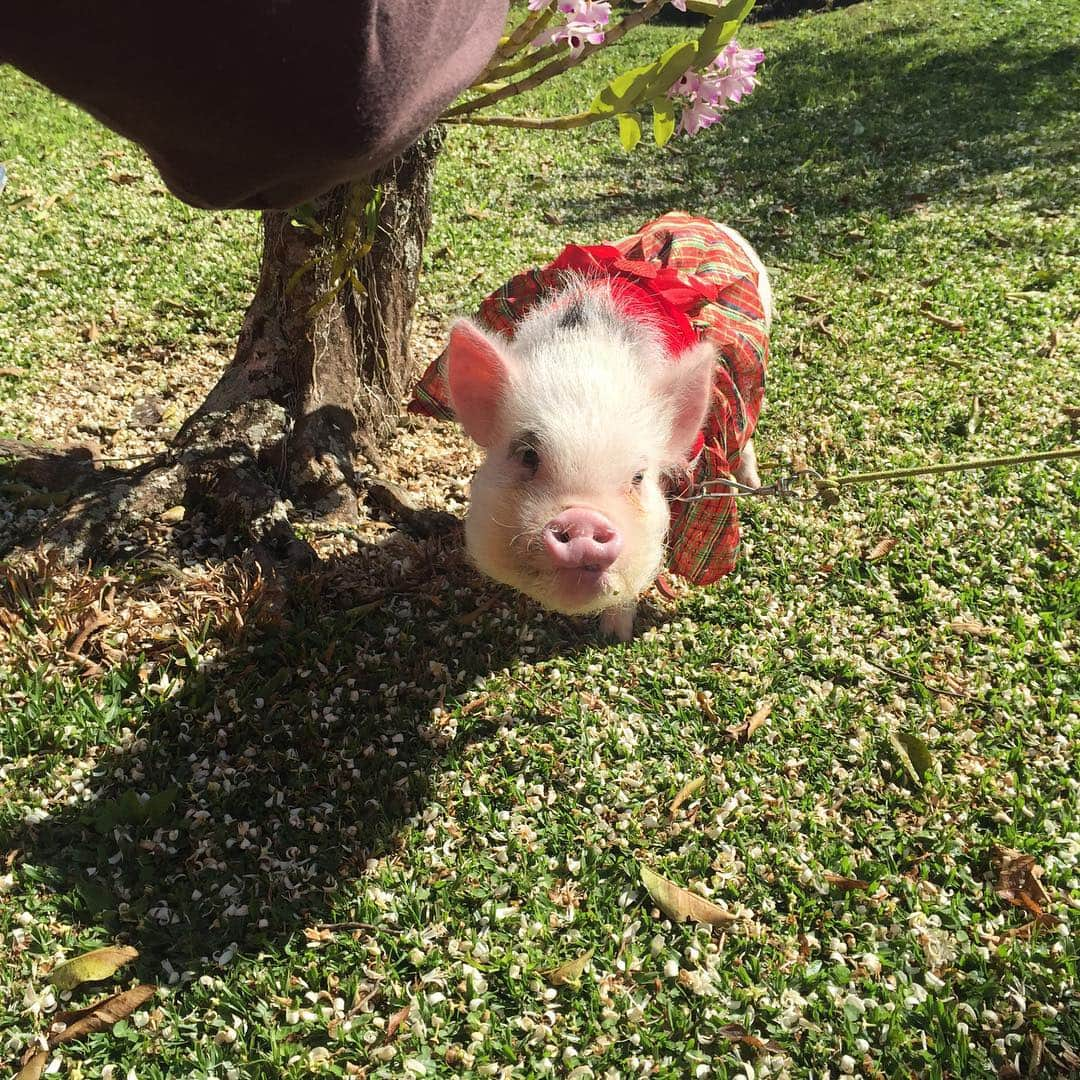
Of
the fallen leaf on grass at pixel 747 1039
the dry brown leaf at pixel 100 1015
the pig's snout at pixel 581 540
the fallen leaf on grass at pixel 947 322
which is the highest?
the fallen leaf on grass at pixel 947 322

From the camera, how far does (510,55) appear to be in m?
2.80

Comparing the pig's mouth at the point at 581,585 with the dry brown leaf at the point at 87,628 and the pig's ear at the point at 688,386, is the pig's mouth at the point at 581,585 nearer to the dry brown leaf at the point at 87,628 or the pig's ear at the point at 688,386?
the pig's ear at the point at 688,386

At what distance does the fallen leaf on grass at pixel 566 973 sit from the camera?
8.50 ft

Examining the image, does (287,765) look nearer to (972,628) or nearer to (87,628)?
(87,628)

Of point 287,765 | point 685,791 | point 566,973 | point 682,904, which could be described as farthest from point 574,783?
point 287,765

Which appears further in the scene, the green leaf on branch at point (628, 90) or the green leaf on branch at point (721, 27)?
the green leaf on branch at point (628, 90)

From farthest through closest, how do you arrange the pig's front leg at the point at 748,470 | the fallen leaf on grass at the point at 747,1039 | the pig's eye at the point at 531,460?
the pig's front leg at the point at 748,470
the pig's eye at the point at 531,460
the fallen leaf on grass at the point at 747,1039

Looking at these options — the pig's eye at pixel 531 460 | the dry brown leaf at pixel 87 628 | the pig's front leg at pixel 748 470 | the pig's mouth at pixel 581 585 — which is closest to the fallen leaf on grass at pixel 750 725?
the pig's mouth at pixel 581 585

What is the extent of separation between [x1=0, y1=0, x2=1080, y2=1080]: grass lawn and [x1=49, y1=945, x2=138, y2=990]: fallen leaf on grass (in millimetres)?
72

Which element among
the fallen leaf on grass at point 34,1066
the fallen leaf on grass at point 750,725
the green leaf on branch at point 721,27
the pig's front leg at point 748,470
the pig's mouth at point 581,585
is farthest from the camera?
the pig's front leg at point 748,470

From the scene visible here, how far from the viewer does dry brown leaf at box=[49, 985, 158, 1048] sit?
2.30 meters

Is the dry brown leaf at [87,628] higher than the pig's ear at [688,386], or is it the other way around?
the pig's ear at [688,386]

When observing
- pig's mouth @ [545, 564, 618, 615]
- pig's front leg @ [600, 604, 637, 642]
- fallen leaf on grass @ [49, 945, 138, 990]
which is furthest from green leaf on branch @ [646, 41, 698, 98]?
fallen leaf on grass @ [49, 945, 138, 990]

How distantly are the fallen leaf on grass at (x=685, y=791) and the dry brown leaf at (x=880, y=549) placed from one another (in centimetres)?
172
